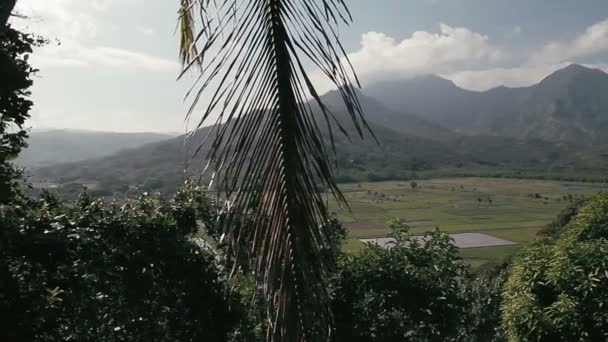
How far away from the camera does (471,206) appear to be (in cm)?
7562

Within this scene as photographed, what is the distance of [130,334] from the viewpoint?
6.17 meters

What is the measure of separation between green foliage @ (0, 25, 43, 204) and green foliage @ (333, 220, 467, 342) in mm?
4705

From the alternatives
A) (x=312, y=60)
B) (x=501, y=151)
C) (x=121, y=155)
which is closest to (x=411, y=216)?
(x=312, y=60)

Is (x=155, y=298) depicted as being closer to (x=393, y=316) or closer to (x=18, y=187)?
(x=18, y=187)

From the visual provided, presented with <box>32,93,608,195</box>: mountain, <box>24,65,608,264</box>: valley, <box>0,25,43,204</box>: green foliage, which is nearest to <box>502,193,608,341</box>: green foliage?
<box>24,65,608,264</box>: valley

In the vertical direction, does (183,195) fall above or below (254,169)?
below

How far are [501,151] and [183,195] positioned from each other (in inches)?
7669

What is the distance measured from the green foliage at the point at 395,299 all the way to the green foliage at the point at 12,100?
15.4ft

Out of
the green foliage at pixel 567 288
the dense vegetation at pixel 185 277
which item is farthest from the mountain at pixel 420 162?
the green foliage at pixel 567 288

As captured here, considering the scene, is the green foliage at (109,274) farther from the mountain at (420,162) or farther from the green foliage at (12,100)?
the mountain at (420,162)

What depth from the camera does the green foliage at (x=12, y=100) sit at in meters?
5.36

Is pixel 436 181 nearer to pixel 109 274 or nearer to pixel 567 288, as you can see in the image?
pixel 567 288

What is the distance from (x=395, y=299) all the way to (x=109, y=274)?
163 inches

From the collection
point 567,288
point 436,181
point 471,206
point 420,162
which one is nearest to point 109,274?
point 567,288
